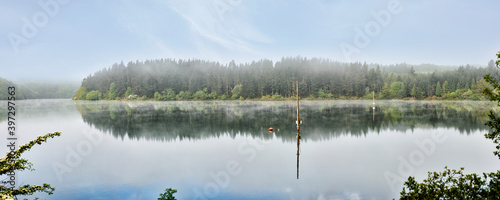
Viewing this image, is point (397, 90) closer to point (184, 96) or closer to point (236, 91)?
point (236, 91)

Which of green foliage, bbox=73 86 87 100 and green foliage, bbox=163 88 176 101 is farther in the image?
A: green foliage, bbox=73 86 87 100

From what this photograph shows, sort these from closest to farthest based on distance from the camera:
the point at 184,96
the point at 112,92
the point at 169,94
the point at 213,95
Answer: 1. the point at 169,94
2. the point at 184,96
3. the point at 213,95
4. the point at 112,92

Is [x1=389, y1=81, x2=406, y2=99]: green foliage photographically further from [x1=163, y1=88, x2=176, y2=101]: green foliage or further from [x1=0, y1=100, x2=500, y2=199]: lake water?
[x1=0, y1=100, x2=500, y2=199]: lake water

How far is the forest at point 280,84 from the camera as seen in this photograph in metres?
124


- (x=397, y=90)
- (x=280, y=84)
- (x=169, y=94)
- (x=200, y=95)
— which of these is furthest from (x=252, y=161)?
(x=397, y=90)

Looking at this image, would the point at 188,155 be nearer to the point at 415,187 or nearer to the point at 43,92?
the point at 415,187

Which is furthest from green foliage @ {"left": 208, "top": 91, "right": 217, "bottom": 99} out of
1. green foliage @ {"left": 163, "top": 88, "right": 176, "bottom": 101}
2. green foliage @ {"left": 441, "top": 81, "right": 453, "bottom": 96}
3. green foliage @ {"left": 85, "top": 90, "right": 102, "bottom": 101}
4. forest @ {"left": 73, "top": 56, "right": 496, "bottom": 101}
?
green foliage @ {"left": 441, "top": 81, "right": 453, "bottom": 96}

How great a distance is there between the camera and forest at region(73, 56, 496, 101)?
124 m

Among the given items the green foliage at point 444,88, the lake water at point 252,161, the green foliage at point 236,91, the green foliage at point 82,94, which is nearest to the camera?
the lake water at point 252,161

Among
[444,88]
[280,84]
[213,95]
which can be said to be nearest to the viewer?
[444,88]

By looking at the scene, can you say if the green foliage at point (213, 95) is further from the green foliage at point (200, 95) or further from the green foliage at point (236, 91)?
the green foliage at point (236, 91)

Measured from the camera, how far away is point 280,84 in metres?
128

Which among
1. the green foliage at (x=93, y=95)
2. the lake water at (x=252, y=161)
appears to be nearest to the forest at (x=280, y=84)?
the green foliage at (x=93, y=95)

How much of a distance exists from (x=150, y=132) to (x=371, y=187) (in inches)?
981
